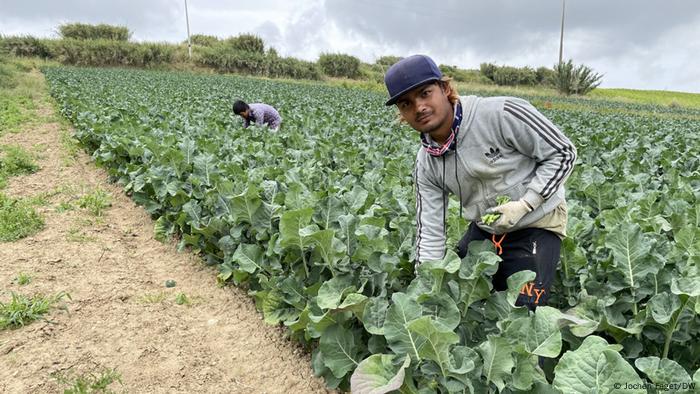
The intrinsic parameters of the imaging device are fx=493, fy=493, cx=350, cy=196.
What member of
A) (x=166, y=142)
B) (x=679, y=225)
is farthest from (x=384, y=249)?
(x=166, y=142)

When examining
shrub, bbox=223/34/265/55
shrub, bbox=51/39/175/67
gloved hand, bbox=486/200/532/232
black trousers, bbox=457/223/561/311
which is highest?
shrub, bbox=223/34/265/55

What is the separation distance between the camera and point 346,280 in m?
2.53

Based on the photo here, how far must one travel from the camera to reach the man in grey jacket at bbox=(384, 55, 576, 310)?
217 centimetres

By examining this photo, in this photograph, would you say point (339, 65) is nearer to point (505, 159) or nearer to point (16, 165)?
point (16, 165)

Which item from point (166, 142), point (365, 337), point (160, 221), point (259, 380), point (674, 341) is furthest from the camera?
point (166, 142)

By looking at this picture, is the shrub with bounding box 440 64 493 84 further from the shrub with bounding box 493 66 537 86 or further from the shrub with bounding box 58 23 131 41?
the shrub with bounding box 58 23 131 41

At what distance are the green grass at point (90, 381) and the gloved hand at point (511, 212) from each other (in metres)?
2.30

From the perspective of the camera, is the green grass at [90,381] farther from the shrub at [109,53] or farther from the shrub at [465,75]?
the shrub at [465,75]

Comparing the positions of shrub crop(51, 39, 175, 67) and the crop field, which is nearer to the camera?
the crop field

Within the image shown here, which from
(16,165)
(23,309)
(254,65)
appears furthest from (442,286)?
(254,65)

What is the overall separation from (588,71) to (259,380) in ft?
166

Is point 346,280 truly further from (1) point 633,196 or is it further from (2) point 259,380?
(1) point 633,196

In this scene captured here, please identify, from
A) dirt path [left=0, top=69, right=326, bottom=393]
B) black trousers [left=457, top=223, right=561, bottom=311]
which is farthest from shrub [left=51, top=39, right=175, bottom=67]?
black trousers [left=457, top=223, right=561, bottom=311]

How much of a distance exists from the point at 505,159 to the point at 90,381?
2.58 meters
